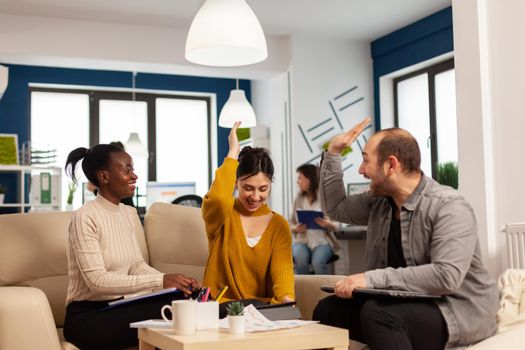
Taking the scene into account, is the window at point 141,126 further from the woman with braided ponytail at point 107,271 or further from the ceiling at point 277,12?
the woman with braided ponytail at point 107,271

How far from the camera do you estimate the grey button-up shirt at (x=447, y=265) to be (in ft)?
6.98

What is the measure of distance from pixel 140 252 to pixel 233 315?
89cm

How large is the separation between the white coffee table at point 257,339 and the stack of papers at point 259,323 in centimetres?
2

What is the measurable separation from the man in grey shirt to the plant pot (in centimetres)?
34

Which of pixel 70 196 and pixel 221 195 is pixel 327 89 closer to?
pixel 70 196

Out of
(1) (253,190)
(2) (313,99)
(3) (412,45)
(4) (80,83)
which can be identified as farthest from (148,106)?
(1) (253,190)

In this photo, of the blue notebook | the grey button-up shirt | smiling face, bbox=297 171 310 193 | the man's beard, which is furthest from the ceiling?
the grey button-up shirt

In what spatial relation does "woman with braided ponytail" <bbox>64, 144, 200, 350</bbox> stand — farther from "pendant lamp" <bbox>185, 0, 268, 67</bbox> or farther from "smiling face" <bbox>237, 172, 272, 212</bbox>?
"pendant lamp" <bbox>185, 0, 268, 67</bbox>

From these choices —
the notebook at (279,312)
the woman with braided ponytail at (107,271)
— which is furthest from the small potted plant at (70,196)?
the notebook at (279,312)

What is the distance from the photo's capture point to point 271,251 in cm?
278

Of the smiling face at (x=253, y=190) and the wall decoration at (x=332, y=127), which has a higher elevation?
the wall decoration at (x=332, y=127)

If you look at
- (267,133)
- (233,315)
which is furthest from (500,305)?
(267,133)

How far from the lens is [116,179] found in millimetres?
2768

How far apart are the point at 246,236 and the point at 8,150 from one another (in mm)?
5096
